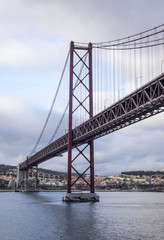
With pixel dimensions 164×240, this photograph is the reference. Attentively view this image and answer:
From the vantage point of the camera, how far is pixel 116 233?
26.9 meters

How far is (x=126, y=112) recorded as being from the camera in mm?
39000

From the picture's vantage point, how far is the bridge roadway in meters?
33.9

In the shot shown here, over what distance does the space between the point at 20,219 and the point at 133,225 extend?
11.5 m

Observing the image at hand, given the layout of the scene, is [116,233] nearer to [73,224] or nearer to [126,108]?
[73,224]

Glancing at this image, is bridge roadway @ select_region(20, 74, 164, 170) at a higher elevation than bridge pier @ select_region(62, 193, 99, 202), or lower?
higher

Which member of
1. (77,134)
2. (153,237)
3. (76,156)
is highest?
(77,134)

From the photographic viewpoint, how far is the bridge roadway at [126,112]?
1335 inches

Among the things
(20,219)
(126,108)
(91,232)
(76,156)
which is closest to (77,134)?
(76,156)

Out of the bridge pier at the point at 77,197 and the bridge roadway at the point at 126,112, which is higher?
the bridge roadway at the point at 126,112

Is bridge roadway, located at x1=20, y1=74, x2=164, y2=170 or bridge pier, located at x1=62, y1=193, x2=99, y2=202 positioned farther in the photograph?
bridge pier, located at x1=62, y1=193, x2=99, y2=202

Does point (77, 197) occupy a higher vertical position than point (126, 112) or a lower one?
lower

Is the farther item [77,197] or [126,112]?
[77,197]

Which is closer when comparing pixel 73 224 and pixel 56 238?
pixel 56 238

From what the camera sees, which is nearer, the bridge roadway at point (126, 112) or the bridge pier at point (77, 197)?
the bridge roadway at point (126, 112)
